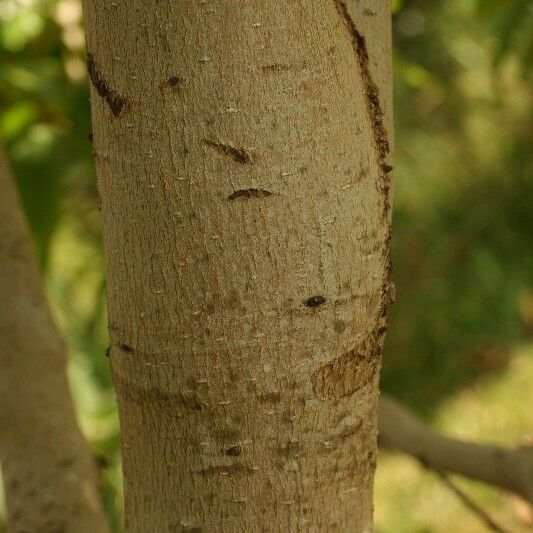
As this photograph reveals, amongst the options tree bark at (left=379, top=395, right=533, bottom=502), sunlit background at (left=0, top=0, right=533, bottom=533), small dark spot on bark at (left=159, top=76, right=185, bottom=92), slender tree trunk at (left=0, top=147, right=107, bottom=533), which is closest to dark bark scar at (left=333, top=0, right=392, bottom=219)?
small dark spot on bark at (left=159, top=76, right=185, bottom=92)

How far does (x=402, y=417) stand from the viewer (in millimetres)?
1139

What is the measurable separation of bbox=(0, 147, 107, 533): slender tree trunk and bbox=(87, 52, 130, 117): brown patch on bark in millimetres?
367

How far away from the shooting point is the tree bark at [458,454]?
0.98 metres

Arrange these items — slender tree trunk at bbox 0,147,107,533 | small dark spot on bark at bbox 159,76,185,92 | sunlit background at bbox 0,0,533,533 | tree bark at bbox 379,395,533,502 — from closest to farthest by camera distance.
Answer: small dark spot on bark at bbox 159,76,185,92 → slender tree trunk at bbox 0,147,107,533 → tree bark at bbox 379,395,533,502 → sunlit background at bbox 0,0,533,533

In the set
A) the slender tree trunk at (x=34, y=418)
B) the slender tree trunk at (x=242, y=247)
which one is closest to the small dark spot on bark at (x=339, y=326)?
the slender tree trunk at (x=242, y=247)

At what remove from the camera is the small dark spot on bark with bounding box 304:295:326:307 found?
18.8 inches

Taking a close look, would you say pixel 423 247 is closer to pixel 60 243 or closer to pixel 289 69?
pixel 60 243

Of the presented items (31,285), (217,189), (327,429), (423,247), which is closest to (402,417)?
(31,285)

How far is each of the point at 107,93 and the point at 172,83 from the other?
42mm

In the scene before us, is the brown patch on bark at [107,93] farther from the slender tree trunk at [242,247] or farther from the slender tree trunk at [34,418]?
the slender tree trunk at [34,418]

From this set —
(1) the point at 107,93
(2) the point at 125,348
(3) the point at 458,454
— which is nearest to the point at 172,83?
(1) the point at 107,93

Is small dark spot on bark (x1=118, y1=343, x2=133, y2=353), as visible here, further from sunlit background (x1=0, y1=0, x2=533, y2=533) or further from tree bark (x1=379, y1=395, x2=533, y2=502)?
sunlit background (x1=0, y1=0, x2=533, y2=533)

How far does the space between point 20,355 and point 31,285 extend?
0.07 m

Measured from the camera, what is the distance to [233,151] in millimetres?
451
